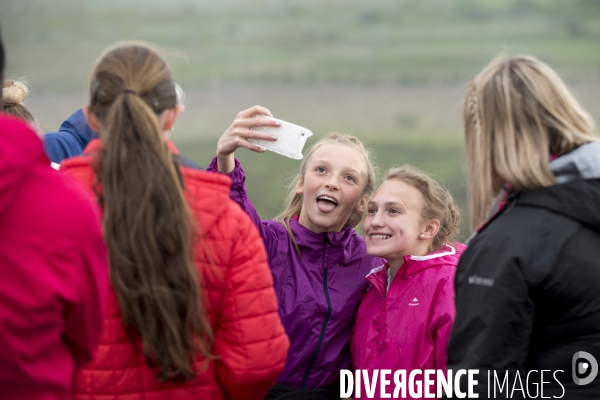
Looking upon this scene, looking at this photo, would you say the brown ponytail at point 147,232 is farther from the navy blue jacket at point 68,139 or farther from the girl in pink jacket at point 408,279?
the navy blue jacket at point 68,139

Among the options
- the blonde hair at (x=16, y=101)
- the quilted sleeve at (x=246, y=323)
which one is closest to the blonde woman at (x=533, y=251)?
the quilted sleeve at (x=246, y=323)

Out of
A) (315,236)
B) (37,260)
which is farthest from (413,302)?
(37,260)

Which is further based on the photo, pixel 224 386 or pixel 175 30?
pixel 175 30

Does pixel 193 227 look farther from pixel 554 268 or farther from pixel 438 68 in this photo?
pixel 438 68

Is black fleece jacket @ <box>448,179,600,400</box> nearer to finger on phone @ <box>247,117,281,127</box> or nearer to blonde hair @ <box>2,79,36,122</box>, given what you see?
finger on phone @ <box>247,117,281,127</box>

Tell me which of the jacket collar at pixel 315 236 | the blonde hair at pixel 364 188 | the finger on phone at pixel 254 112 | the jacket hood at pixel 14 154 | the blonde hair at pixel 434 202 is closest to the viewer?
the jacket hood at pixel 14 154

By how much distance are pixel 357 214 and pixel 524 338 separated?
4.81ft

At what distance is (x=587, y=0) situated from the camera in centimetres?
3048

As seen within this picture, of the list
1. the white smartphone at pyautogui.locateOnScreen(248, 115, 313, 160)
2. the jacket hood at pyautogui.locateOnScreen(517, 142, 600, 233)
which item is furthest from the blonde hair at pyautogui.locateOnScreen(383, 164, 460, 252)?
the jacket hood at pyautogui.locateOnScreen(517, 142, 600, 233)

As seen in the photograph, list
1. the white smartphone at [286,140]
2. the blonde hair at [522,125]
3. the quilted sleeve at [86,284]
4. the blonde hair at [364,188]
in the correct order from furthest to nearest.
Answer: the blonde hair at [364,188] < the white smartphone at [286,140] < the blonde hair at [522,125] < the quilted sleeve at [86,284]

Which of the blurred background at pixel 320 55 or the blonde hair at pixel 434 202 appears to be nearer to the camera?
the blonde hair at pixel 434 202

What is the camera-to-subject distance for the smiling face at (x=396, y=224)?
123 inches

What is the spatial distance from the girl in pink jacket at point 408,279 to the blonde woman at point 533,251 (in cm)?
68

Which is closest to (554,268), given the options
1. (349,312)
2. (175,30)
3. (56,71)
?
(349,312)
